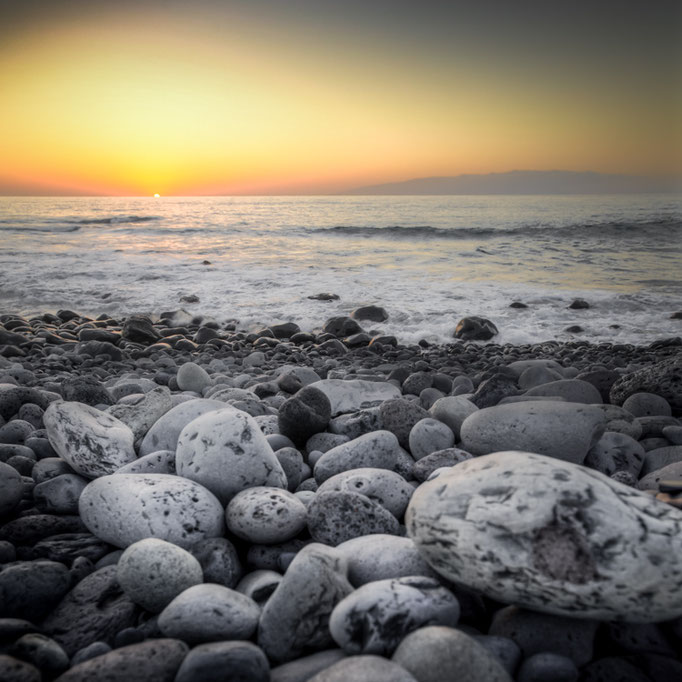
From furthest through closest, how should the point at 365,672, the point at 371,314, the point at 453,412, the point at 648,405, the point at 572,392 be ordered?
the point at 371,314
the point at 572,392
the point at 648,405
the point at 453,412
the point at 365,672

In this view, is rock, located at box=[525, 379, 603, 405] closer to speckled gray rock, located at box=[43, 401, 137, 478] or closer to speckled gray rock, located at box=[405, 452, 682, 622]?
speckled gray rock, located at box=[405, 452, 682, 622]

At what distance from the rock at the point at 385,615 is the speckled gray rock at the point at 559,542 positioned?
106 mm

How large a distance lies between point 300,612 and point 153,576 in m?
0.49

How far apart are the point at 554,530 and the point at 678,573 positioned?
315 mm

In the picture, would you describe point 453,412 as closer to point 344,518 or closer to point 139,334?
point 344,518

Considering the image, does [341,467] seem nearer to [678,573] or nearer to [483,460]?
[483,460]

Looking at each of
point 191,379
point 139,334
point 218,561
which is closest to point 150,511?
point 218,561

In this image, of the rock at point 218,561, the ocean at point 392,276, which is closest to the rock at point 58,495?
the rock at point 218,561

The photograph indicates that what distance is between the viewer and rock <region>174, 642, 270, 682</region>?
128 cm

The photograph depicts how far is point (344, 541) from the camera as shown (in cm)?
194

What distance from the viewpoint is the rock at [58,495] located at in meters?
2.26

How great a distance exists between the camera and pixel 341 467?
2.51 metres

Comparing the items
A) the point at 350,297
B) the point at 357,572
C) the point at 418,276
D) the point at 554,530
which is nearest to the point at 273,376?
the point at 357,572

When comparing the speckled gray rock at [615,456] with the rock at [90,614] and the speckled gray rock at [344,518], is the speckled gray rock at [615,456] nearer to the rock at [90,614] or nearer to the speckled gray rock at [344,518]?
the speckled gray rock at [344,518]
